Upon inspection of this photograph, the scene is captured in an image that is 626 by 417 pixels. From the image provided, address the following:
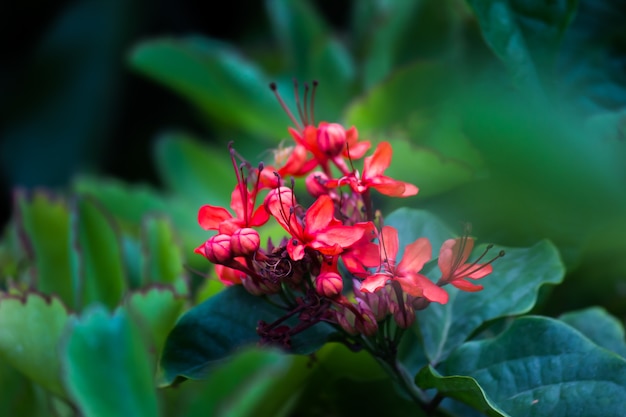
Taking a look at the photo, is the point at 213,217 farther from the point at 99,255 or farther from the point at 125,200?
the point at 125,200

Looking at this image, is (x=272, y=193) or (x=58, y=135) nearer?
(x=272, y=193)

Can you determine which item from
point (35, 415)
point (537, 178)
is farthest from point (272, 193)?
point (35, 415)

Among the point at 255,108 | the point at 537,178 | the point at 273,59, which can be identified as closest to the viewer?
the point at 537,178

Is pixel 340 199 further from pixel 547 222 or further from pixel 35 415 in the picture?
pixel 35 415

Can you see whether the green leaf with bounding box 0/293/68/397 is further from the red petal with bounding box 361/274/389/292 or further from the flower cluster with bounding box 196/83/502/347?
the red petal with bounding box 361/274/389/292

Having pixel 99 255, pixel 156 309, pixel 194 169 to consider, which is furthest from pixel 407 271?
pixel 194 169

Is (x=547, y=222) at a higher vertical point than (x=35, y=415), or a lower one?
higher

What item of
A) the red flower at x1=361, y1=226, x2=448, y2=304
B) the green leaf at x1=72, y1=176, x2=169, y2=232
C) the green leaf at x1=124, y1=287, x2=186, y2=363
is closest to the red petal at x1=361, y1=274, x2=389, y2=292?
the red flower at x1=361, y1=226, x2=448, y2=304

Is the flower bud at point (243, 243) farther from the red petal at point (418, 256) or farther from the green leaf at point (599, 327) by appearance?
the green leaf at point (599, 327)
